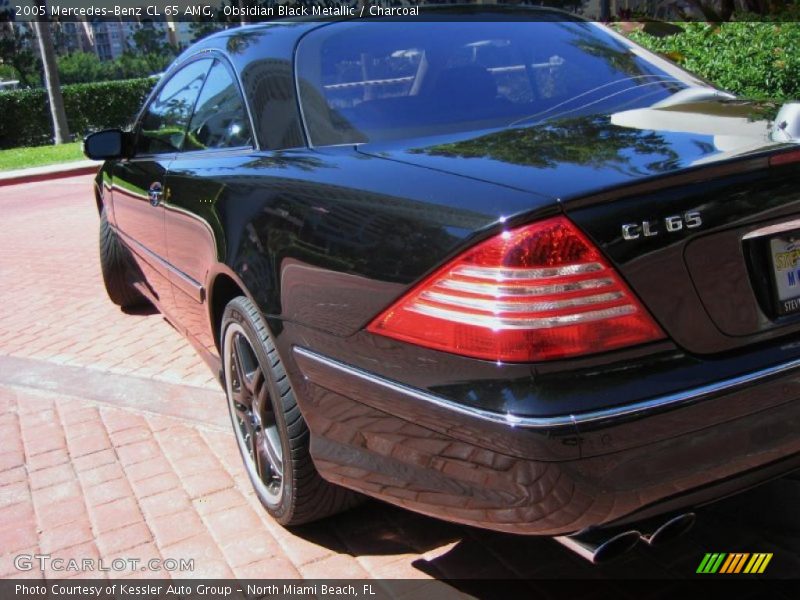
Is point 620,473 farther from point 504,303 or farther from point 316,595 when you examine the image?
point 316,595

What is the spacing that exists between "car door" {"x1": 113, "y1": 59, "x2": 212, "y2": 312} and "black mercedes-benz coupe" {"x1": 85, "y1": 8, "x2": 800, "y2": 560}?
1.00 m

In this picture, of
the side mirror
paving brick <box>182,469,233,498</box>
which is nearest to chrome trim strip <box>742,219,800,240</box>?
paving brick <box>182,469,233,498</box>

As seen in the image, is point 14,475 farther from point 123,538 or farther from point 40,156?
point 40,156

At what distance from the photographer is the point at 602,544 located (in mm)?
1913

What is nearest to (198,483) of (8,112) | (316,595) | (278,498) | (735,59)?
(278,498)

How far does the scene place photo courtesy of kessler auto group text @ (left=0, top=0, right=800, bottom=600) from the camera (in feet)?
6.04

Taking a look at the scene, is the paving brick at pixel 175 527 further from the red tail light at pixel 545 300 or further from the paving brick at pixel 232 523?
the red tail light at pixel 545 300

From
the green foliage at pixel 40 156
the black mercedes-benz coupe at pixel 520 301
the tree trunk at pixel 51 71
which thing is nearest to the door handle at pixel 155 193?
the black mercedes-benz coupe at pixel 520 301

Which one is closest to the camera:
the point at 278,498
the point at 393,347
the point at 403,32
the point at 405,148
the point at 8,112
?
the point at 393,347

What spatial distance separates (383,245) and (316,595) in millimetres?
1137

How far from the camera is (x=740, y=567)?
8.03ft

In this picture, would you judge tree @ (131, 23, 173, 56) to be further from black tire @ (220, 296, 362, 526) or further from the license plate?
the license plate

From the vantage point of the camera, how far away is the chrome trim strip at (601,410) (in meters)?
1.77

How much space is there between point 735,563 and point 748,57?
5.95 m
